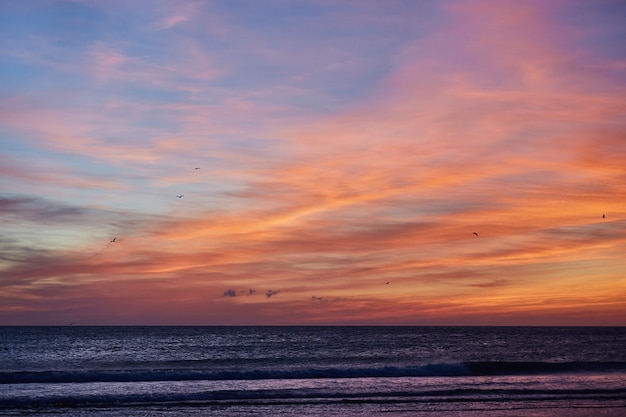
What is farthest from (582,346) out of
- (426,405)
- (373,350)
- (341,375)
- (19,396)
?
(19,396)

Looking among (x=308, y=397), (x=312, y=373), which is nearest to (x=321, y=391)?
(x=308, y=397)

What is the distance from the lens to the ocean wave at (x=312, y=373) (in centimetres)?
4994

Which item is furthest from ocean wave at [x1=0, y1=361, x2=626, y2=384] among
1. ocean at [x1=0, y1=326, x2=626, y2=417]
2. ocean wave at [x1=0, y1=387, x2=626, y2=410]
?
ocean wave at [x1=0, y1=387, x2=626, y2=410]

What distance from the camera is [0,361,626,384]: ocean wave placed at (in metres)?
49.9

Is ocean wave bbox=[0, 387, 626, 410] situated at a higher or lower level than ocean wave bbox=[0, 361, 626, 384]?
higher

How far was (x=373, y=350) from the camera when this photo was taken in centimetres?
9031

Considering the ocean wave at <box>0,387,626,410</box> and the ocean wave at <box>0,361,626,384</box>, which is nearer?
the ocean wave at <box>0,387,626,410</box>

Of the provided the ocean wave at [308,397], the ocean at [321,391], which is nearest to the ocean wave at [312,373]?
the ocean at [321,391]

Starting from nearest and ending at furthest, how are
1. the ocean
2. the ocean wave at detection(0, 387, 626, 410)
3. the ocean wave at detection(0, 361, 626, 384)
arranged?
the ocean < the ocean wave at detection(0, 387, 626, 410) < the ocean wave at detection(0, 361, 626, 384)

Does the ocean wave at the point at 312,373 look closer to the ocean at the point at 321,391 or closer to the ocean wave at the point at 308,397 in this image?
the ocean at the point at 321,391

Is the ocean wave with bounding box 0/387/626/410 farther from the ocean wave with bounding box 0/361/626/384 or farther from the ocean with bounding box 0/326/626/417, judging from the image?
the ocean wave with bounding box 0/361/626/384

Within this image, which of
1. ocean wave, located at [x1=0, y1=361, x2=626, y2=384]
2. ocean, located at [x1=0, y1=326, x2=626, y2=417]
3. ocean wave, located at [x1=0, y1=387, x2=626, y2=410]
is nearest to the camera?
ocean, located at [x1=0, y1=326, x2=626, y2=417]

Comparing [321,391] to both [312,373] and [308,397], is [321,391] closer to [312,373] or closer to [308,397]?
[308,397]

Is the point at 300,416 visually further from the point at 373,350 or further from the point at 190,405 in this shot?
the point at 373,350
